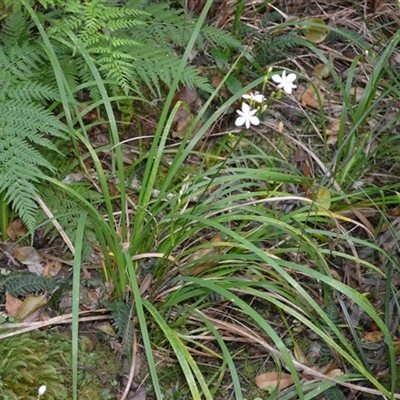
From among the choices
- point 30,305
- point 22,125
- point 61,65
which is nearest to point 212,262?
point 30,305


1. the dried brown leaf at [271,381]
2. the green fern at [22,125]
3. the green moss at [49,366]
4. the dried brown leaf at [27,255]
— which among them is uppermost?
the green fern at [22,125]

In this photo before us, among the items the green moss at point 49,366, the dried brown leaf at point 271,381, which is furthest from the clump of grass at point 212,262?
the green moss at point 49,366

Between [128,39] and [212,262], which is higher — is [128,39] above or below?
above

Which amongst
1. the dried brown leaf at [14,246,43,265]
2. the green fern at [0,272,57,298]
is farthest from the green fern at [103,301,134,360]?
the dried brown leaf at [14,246,43,265]

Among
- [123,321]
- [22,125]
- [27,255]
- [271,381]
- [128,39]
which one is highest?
[128,39]

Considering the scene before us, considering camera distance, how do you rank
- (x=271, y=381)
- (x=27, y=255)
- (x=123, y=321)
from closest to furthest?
(x=123, y=321) → (x=271, y=381) → (x=27, y=255)

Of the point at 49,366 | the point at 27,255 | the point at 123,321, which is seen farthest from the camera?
the point at 27,255

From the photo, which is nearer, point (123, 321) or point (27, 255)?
point (123, 321)

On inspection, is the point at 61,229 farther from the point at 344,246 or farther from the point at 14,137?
the point at 344,246

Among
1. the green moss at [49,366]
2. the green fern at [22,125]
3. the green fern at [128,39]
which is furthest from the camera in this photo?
the green fern at [128,39]

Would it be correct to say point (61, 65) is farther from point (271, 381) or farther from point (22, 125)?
point (271, 381)

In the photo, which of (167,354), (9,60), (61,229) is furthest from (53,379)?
(9,60)

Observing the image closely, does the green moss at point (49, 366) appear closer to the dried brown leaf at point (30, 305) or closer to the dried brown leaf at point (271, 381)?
the dried brown leaf at point (30, 305)

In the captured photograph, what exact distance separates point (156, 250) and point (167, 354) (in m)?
0.39
